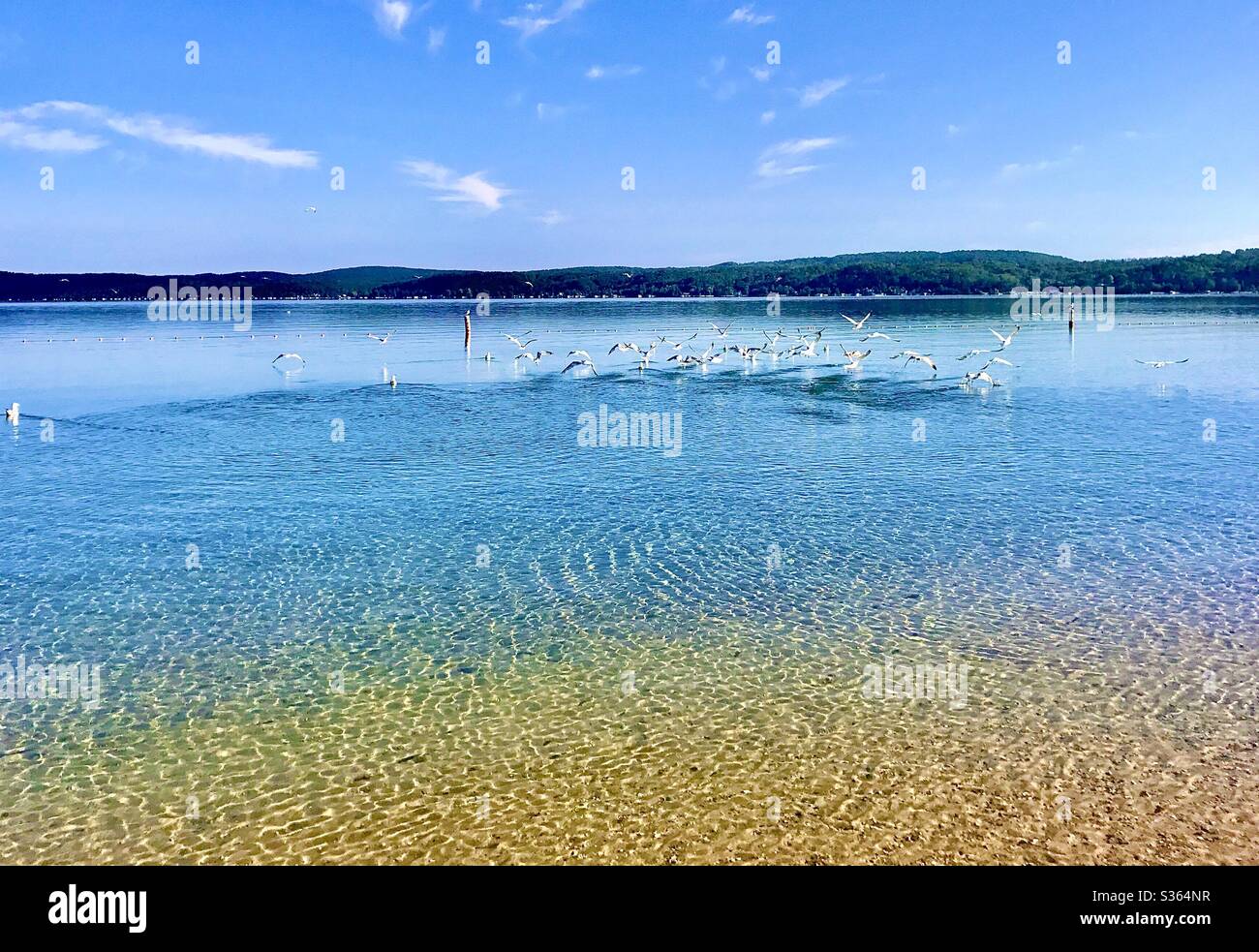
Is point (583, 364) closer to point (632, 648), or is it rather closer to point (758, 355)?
point (758, 355)

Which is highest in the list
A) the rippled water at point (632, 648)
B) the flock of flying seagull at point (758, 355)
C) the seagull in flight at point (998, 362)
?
the flock of flying seagull at point (758, 355)

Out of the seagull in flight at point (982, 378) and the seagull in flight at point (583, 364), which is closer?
the seagull in flight at point (982, 378)

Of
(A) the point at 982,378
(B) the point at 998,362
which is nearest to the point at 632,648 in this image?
(A) the point at 982,378

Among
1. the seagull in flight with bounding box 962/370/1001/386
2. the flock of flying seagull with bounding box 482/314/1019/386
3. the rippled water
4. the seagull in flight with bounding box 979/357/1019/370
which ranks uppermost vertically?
the flock of flying seagull with bounding box 482/314/1019/386

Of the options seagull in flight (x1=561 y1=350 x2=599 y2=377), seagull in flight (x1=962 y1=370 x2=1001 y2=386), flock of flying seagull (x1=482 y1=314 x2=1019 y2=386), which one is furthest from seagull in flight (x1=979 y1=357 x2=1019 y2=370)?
seagull in flight (x1=561 y1=350 x2=599 y2=377)

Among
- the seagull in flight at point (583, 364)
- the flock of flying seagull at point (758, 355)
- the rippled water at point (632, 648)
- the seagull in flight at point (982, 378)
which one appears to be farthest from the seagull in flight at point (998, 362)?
the rippled water at point (632, 648)

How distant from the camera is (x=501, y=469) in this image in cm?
2970

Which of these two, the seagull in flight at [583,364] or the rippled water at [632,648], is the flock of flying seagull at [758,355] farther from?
the rippled water at [632,648]

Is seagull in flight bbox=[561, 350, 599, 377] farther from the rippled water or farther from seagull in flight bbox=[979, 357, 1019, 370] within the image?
the rippled water

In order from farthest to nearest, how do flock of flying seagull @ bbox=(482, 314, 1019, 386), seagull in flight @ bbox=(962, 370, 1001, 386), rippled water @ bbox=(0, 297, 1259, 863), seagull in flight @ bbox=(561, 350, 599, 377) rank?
seagull in flight @ bbox=(561, 350, 599, 377), flock of flying seagull @ bbox=(482, 314, 1019, 386), seagull in flight @ bbox=(962, 370, 1001, 386), rippled water @ bbox=(0, 297, 1259, 863)

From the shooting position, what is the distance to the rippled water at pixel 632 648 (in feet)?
31.9

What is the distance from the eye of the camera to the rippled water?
9.72 m
